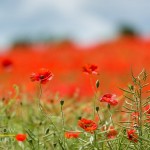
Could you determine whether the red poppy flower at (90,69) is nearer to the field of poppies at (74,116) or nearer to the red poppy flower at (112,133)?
the field of poppies at (74,116)

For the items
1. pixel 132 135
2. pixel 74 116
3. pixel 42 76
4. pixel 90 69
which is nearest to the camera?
pixel 132 135

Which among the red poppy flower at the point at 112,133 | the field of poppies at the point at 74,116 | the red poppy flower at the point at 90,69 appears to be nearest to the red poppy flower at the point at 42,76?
the field of poppies at the point at 74,116

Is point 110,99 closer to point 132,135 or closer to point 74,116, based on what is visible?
point 132,135

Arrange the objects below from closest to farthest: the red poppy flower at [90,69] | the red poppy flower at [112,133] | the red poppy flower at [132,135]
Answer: the red poppy flower at [132,135] < the red poppy flower at [112,133] < the red poppy flower at [90,69]

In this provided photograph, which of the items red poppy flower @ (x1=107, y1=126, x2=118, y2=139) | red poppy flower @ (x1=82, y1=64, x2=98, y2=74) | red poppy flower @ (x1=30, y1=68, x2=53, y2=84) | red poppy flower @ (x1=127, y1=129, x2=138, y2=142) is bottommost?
red poppy flower @ (x1=127, y1=129, x2=138, y2=142)

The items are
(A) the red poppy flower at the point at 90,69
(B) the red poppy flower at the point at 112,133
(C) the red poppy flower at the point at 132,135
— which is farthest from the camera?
(A) the red poppy flower at the point at 90,69

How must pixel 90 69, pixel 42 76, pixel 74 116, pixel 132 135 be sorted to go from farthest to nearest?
pixel 74 116, pixel 90 69, pixel 42 76, pixel 132 135

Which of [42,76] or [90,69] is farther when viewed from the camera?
[90,69]

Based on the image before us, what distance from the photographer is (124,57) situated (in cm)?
1009

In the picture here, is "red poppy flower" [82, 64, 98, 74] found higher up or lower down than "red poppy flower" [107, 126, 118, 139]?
higher up

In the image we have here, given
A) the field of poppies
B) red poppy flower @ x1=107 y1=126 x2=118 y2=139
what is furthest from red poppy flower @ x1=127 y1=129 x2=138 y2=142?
red poppy flower @ x1=107 y1=126 x2=118 y2=139

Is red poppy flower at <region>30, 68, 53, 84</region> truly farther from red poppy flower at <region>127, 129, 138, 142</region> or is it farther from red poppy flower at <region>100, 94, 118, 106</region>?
red poppy flower at <region>127, 129, 138, 142</region>

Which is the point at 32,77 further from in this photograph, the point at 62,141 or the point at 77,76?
the point at 77,76

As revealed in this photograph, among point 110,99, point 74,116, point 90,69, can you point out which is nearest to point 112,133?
point 110,99
